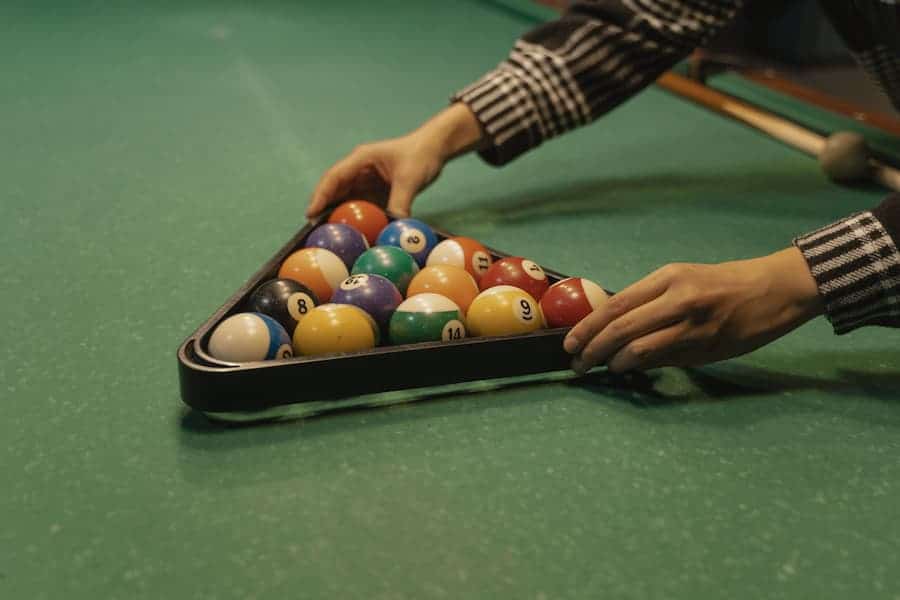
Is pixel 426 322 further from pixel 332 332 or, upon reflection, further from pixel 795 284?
pixel 795 284

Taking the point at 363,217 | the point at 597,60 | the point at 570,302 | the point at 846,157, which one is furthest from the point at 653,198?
the point at 570,302

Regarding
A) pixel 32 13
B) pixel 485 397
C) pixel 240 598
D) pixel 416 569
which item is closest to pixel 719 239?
pixel 485 397

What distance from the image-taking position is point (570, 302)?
4.47 ft

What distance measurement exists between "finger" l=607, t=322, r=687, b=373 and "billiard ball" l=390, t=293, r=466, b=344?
0.76 feet

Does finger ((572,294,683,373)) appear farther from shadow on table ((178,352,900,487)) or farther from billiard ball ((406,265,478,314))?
billiard ball ((406,265,478,314))

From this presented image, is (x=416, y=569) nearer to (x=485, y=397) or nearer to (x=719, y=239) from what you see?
(x=485, y=397)

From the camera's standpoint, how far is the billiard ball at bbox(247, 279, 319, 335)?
1342 millimetres

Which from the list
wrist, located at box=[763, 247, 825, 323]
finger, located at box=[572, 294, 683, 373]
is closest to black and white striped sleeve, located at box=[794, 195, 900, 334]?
wrist, located at box=[763, 247, 825, 323]

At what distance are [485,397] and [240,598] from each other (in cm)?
48

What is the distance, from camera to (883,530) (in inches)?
41.3

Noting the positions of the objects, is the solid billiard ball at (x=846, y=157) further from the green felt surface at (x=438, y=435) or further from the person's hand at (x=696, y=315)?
the person's hand at (x=696, y=315)

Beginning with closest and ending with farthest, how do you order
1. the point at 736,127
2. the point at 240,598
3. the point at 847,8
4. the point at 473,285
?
the point at 240,598
the point at 473,285
the point at 847,8
the point at 736,127

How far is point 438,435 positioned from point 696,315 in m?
0.38

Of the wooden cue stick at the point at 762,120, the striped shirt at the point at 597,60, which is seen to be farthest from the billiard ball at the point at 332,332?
the wooden cue stick at the point at 762,120
